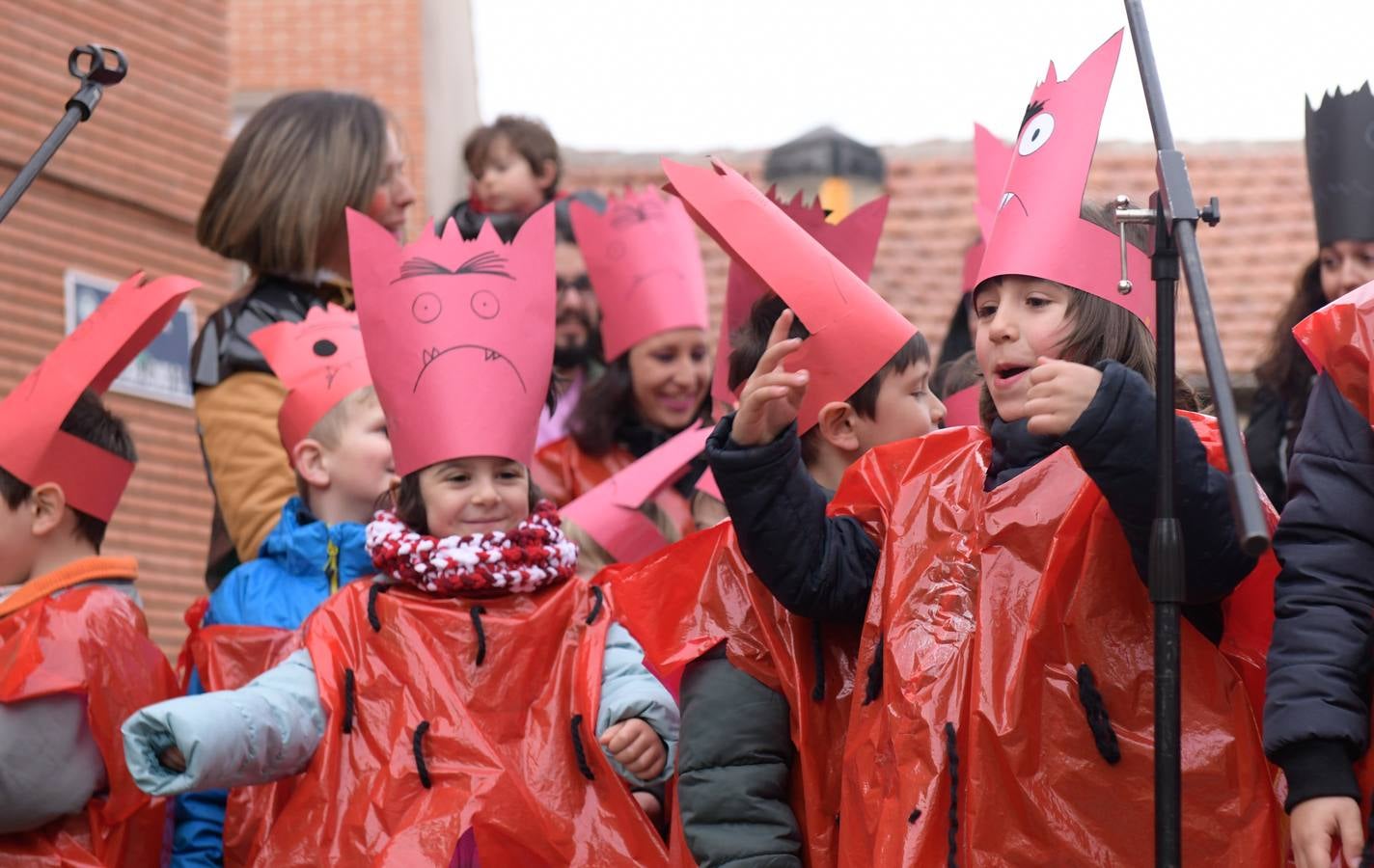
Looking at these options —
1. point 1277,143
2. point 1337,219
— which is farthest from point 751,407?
point 1277,143

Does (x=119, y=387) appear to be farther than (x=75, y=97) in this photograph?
Yes

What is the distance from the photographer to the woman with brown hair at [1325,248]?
4.79m

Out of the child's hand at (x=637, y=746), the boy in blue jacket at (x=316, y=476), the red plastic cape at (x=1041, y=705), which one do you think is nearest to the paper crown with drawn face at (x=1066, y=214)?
the red plastic cape at (x=1041, y=705)

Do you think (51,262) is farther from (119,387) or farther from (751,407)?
(751,407)

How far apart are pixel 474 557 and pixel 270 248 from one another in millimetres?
1444

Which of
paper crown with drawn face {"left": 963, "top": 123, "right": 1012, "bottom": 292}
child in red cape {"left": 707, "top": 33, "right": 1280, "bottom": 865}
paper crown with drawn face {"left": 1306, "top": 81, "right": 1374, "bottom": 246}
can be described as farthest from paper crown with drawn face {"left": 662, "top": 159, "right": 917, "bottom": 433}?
paper crown with drawn face {"left": 1306, "top": 81, "right": 1374, "bottom": 246}

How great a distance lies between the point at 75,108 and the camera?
3.64m

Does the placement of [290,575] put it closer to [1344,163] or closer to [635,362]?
[635,362]

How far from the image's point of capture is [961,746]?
9.65 ft

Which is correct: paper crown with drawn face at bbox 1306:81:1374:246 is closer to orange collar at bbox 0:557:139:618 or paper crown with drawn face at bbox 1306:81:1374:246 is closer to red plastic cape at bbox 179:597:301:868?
red plastic cape at bbox 179:597:301:868

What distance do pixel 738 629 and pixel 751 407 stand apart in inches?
20.9

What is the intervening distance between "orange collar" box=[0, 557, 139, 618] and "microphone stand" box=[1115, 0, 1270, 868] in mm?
2444

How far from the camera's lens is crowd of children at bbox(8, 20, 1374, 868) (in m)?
2.86

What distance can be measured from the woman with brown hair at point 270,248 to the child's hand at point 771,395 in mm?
1837
